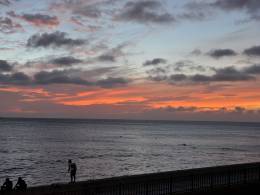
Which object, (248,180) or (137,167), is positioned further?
(137,167)

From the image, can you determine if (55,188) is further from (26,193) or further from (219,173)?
(219,173)

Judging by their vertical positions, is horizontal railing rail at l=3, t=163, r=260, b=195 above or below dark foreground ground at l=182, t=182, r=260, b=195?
above

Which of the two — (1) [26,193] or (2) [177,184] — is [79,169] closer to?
(1) [26,193]

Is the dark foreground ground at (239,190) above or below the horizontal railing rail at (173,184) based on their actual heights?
below

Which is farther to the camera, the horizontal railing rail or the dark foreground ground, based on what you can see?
the dark foreground ground

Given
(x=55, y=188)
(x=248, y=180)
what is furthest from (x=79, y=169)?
(x=248, y=180)

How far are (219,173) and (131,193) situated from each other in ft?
18.9

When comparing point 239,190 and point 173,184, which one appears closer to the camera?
point 173,184

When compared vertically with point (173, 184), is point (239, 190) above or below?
below

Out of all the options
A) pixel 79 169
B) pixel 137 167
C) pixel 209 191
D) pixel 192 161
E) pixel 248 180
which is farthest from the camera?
pixel 192 161

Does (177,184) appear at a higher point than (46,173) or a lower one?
higher

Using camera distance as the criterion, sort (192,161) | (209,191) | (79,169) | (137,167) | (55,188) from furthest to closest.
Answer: (192,161), (137,167), (79,169), (55,188), (209,191)

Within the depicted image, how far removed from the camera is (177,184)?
20.2 meters

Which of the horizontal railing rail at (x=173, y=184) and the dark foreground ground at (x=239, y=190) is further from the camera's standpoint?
the dark foreground ground at (x=239, y=190)
